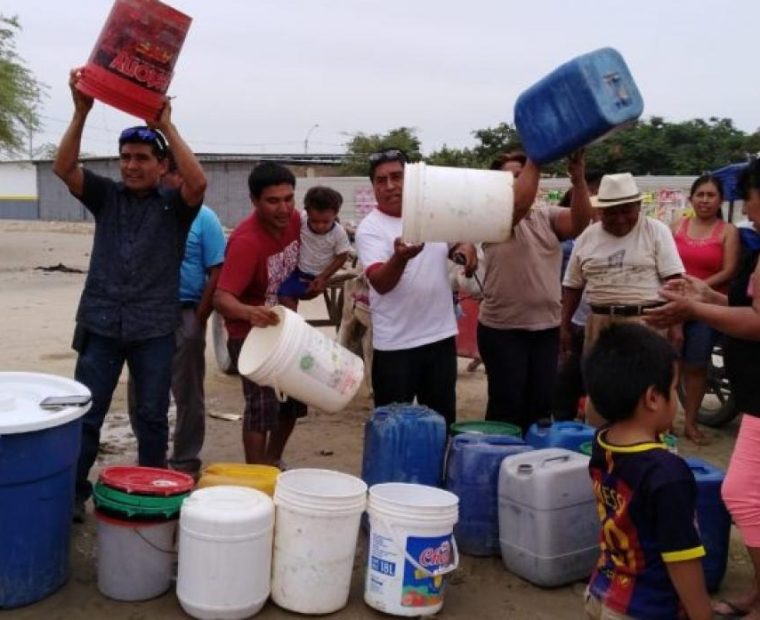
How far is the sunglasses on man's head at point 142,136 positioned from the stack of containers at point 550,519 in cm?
215

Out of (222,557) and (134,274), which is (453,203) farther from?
(222,557)

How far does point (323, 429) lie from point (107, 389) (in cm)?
243

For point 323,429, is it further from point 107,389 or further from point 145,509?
point 145,509

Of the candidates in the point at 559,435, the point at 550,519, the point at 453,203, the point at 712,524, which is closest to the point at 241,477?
the point at 550,519

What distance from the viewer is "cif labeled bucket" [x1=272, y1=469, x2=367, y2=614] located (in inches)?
125

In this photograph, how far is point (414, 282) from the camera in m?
3.99

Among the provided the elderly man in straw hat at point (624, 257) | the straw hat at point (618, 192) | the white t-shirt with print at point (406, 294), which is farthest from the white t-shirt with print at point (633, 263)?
the white t-shirt with print at point (406, 294)

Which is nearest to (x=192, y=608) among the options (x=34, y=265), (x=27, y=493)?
(x=27, y=493)

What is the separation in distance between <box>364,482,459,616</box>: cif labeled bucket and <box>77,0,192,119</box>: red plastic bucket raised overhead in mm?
1901

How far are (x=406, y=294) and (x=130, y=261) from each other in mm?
1286

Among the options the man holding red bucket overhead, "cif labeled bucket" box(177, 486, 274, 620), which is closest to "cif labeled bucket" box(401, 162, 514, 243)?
the man holding red bucket overhead

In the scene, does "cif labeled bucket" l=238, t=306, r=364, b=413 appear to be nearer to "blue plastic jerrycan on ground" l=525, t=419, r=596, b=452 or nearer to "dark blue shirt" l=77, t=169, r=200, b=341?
"dark blue shirt" l=77, t=169, r=200, b=341

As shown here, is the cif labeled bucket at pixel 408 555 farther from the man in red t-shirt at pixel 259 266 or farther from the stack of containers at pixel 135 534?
the man in red t-shirt at pixel 259 266

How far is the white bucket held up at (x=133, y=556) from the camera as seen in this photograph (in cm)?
321
